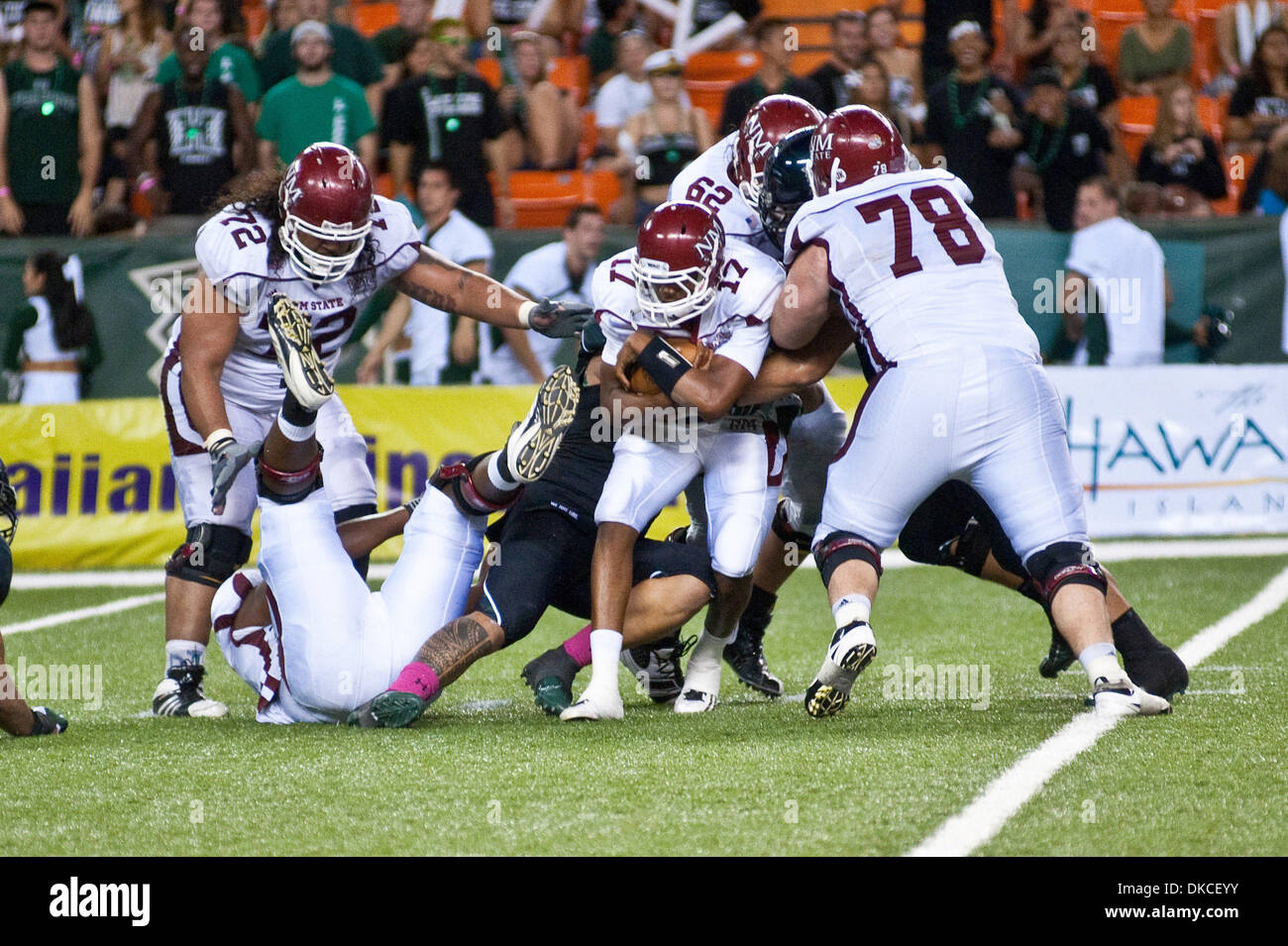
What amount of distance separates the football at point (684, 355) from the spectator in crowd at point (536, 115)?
6600 millimetres

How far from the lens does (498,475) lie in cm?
504

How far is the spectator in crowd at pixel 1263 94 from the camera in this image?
11.9 metres

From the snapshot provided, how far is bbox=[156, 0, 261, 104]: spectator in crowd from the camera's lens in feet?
35.7

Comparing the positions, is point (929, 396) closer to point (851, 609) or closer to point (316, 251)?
point (851, 609)

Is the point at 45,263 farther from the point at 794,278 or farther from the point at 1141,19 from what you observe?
the point at 1141,19

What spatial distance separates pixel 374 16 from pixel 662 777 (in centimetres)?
1039

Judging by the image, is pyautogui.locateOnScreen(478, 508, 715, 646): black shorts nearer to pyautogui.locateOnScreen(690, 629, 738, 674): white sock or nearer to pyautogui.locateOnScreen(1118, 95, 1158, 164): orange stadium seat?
pyautogui.locateOnScreen(690, 629, 738, 674): white sock

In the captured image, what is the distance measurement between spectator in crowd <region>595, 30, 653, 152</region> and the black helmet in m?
6.29

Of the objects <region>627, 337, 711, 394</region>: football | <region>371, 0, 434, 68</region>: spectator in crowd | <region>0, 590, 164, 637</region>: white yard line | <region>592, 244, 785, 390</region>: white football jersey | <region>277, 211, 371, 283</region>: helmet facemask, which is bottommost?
<region>0, 590, 164, 637</region>: white yard line

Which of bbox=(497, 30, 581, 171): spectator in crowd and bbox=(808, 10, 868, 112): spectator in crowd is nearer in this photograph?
bbox=(808, 10, 868, 112): spectator in crowd

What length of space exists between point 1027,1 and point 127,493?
7466 mm

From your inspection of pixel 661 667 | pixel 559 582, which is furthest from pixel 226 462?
pixel 661 667

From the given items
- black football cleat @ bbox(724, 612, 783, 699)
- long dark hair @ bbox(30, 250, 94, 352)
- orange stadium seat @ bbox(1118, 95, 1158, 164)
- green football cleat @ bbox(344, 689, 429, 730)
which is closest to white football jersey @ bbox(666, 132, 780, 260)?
black football cleat @ bbox(724, 612, 783, 699)

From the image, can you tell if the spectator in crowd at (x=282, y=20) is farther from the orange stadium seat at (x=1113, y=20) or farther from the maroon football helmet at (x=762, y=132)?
the maroon football helmet at (x=762, y=132)
